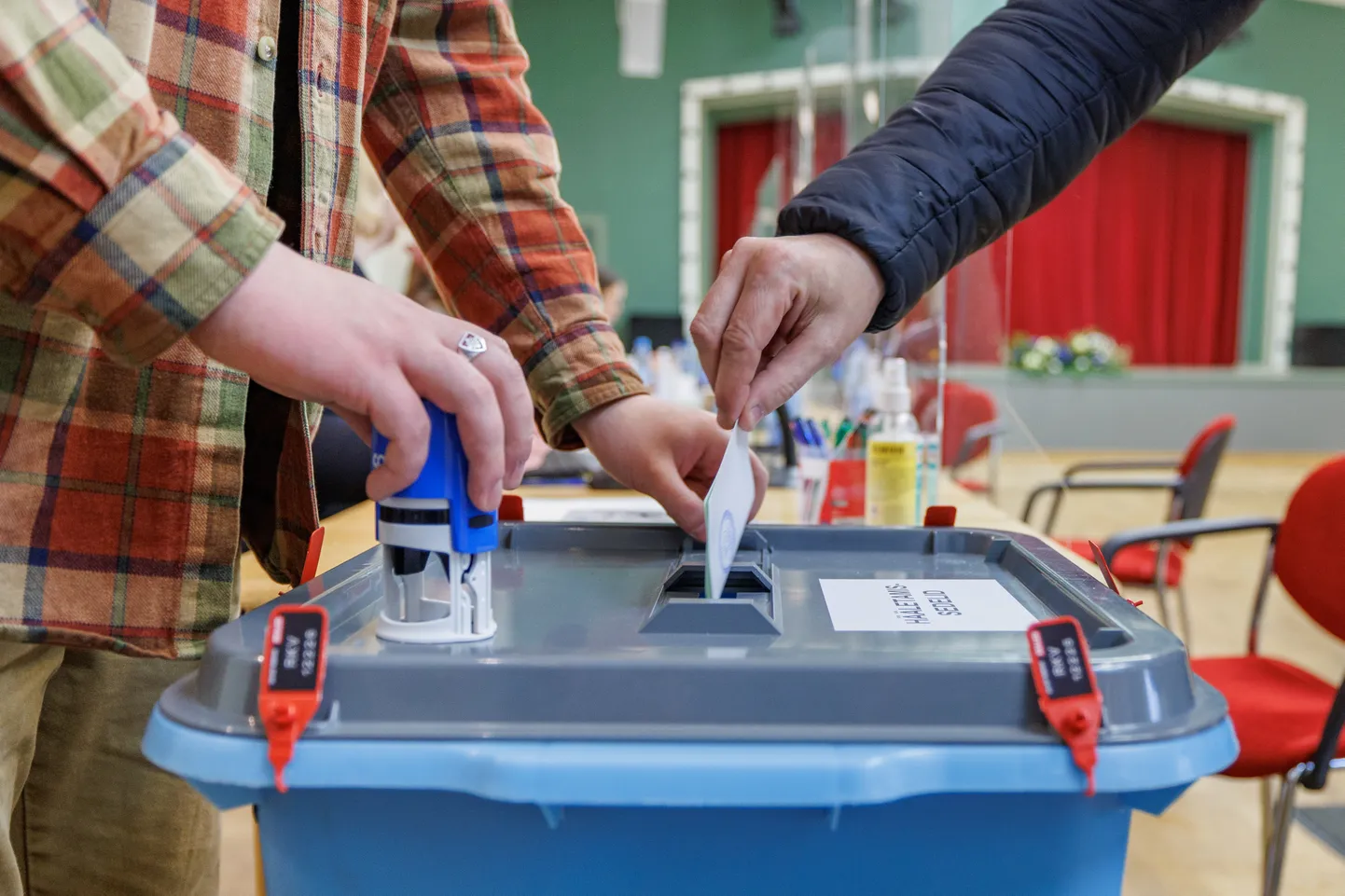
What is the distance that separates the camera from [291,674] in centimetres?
47

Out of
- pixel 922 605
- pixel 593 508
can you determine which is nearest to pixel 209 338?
pixel 922 605

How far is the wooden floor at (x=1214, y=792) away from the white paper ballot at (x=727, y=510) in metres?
0.56

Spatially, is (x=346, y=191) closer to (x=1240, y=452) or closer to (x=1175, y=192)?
(x=1240, y=452)

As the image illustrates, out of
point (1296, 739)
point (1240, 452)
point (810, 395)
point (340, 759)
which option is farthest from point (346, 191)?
point (1240, 452)

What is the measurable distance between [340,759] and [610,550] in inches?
13.8

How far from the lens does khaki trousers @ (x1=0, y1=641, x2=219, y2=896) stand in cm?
74

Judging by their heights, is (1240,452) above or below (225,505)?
below

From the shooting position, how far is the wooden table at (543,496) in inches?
46.2

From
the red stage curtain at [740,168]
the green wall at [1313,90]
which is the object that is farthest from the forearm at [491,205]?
the green wall at [1313,90]

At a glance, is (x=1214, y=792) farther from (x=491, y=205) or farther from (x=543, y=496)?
(x=491, y=205)

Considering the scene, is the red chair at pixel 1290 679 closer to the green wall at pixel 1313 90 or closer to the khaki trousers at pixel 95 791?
the khaki trousers at pixel 95 791

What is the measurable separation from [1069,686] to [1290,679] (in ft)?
4.75

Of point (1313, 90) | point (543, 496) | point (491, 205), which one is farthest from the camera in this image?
point (1313, 90)

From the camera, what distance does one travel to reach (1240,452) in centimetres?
787
